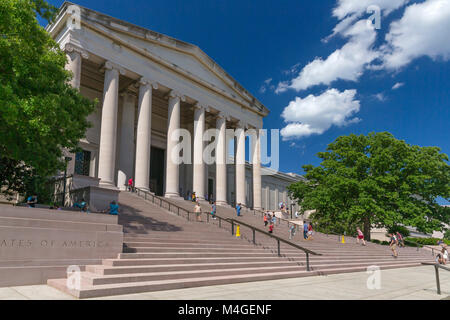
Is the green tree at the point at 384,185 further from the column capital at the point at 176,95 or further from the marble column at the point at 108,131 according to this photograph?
the marble column at the point at 108,131

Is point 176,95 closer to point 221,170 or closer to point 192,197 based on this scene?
point 221,170

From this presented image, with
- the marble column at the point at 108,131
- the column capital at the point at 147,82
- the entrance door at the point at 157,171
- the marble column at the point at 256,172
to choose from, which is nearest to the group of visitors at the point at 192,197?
the entrance door at the point at 157,171

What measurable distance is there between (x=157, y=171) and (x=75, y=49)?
1635 centimetres

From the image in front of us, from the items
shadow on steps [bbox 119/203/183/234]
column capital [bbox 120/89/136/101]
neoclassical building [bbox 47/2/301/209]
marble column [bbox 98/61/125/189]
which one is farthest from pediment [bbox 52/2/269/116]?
shadow on steps [bbox 119/203/183/234]

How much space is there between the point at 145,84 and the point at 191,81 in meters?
5.86

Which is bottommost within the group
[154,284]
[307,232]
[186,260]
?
[154,284]

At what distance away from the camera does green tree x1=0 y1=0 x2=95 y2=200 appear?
11750 mm

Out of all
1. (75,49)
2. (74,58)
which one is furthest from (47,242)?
(75,49)

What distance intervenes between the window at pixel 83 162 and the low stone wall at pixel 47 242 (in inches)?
725

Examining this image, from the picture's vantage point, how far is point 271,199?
209 feet

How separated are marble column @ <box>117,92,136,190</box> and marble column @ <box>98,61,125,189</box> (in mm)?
3852

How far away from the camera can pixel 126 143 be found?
29906 millimetres

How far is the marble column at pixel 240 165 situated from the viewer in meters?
36.4

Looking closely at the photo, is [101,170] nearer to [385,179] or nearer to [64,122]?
[64,122]
